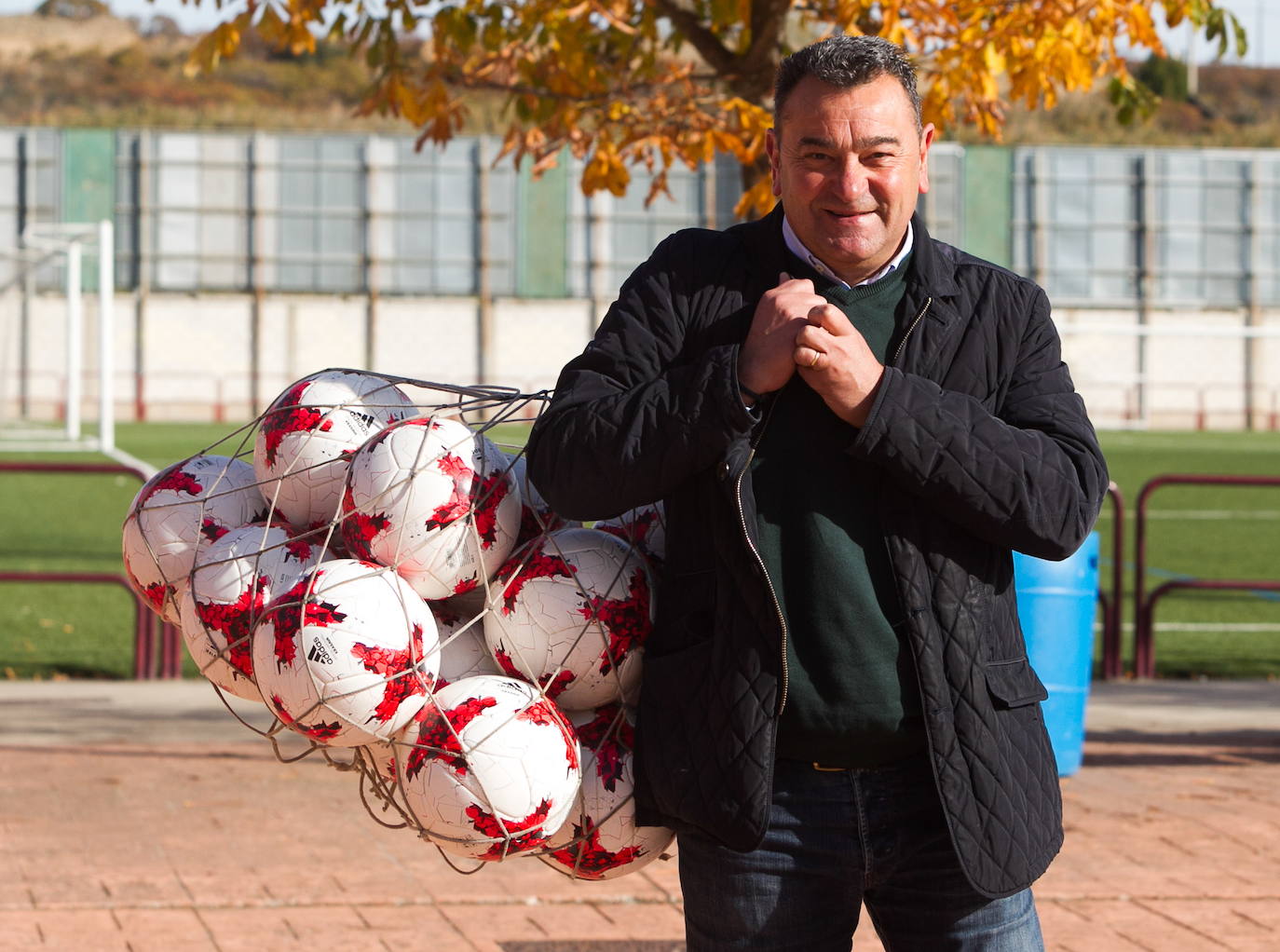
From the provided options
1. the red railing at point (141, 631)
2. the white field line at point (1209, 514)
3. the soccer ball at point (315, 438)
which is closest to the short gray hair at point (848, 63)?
the soccer ball at point (315, 438)

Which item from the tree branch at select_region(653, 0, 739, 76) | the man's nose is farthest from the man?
the tree branch at select_region(653, 0, 739, 76)

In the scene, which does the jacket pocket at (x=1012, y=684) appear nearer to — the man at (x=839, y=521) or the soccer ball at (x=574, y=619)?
the man at (x=839, y=521)

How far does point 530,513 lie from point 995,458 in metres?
0.80

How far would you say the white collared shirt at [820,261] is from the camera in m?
2.60

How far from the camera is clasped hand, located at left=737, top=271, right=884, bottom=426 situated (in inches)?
94.7

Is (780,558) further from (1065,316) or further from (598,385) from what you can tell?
(1065,316)

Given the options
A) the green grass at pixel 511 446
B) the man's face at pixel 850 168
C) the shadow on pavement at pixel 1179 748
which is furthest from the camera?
the green grass at pixel 511 446

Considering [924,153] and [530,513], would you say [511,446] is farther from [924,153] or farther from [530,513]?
[924,153]

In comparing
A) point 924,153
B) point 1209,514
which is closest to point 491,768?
point 924,153

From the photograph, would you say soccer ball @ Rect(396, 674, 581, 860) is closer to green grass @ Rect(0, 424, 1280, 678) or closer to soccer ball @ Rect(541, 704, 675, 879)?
soccer ball @ Rect(541, 704, 675, 879)

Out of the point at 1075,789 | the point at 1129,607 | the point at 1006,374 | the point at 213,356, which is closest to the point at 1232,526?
the point at 1129,607

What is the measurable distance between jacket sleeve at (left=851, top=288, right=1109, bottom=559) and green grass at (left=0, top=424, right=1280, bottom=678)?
3.42 ft

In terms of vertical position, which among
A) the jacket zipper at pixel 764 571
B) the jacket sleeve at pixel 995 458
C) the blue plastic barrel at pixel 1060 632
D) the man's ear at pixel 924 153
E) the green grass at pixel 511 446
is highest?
the man's ear at pixel 924 153

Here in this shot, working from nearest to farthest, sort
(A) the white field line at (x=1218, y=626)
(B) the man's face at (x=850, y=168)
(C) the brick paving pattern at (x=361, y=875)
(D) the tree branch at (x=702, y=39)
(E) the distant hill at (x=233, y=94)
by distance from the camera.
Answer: (B) the man's face at (x=850, y=168), (C) the brick paving pattern at (x=361, y=875), (D) the tree branch at (x=702, y=39), (A) the white field line at (x=1218, y=626), (E) the distant hill at (x=233, y=94)
